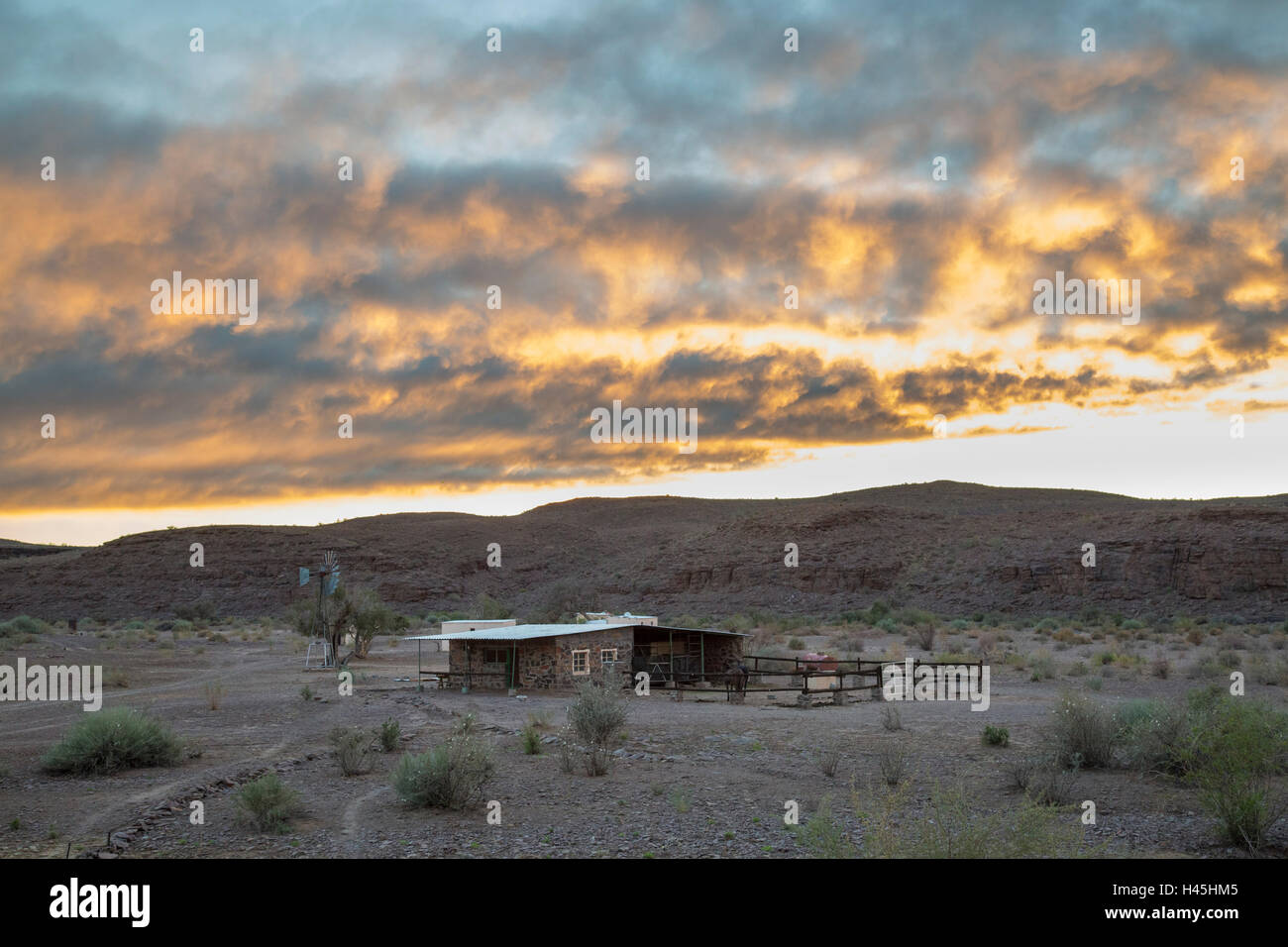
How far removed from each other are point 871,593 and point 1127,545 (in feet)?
55.0

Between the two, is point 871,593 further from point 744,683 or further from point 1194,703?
point 1194,703

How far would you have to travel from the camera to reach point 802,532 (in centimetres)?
8012

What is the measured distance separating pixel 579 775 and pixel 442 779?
120 inches

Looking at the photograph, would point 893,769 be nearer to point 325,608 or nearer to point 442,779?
point 442,779

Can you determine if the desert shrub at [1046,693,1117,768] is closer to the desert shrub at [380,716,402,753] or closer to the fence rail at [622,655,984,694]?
the fence rail at [622,655,984,694]

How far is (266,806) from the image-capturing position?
1106 centimetres

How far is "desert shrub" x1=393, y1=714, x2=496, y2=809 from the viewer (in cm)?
1202

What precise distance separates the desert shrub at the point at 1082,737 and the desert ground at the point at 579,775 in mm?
345

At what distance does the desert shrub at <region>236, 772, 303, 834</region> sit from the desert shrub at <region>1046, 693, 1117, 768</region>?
1103 centimetres

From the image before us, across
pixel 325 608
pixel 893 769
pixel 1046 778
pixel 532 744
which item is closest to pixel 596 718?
pixel 532 744

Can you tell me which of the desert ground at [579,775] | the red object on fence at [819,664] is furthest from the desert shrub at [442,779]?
the red object on fence at [819,664]

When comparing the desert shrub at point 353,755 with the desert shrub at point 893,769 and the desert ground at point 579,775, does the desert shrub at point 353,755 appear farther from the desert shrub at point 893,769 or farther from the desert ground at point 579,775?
the desert shrub at point 893,769
